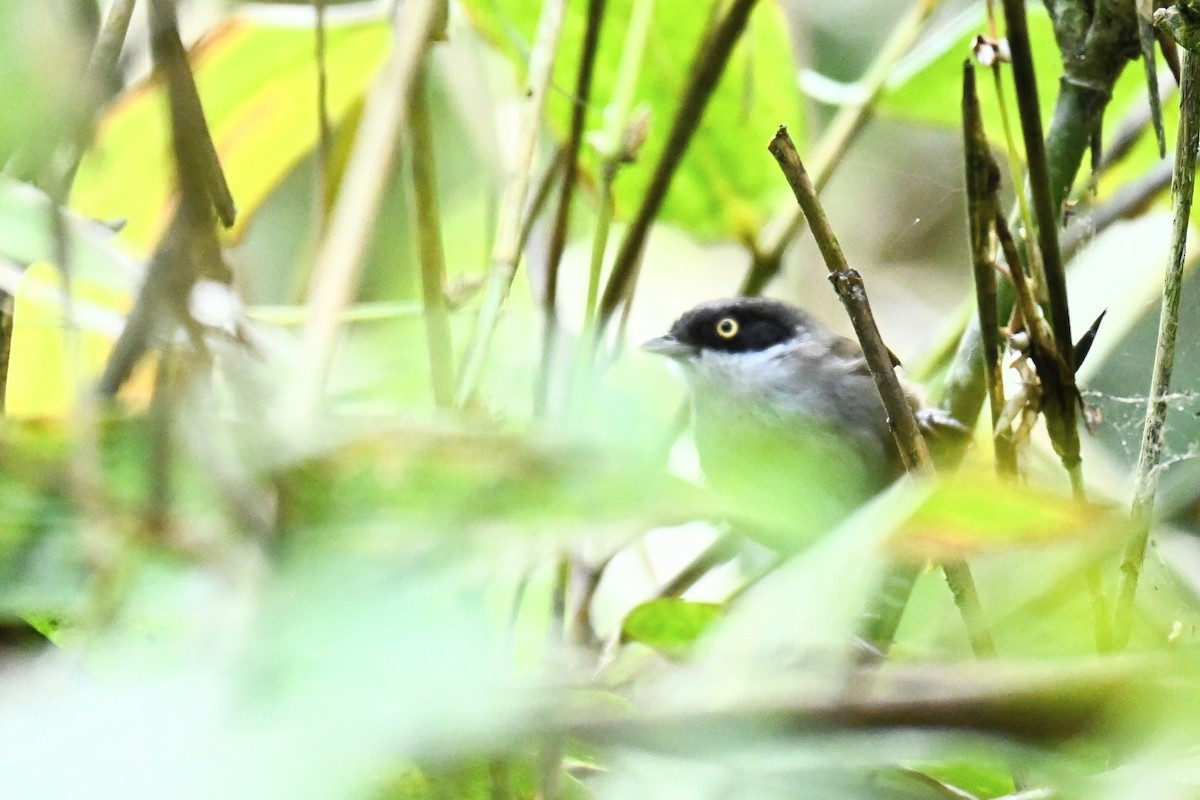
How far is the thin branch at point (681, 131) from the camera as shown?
1.72 m

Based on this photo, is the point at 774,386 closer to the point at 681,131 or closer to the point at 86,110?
Result: the point at 681,131

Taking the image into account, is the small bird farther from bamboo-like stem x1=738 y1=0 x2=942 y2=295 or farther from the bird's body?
bamboo-like stem x1=738 y1=0 x2=942 y2=295

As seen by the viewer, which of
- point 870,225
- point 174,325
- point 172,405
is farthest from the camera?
point 870,225

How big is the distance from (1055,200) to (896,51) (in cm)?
68

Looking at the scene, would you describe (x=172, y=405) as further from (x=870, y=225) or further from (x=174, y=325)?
(x=870, y=225)

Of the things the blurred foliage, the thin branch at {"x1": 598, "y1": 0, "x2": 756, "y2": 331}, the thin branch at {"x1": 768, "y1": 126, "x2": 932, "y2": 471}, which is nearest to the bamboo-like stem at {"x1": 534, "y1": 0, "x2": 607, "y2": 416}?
the thin branch at {"x1": 598, "y1": 0, "x2": 756, "y2": 331}

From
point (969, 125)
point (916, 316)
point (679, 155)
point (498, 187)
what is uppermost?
point (969, 125)

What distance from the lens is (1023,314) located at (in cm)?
117

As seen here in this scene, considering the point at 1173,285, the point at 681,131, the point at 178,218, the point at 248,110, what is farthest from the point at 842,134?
the point at 178,218

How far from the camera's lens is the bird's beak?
2451 mm

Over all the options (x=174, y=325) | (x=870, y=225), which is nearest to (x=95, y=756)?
(x=174, y=325)

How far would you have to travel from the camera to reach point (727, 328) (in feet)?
7.84

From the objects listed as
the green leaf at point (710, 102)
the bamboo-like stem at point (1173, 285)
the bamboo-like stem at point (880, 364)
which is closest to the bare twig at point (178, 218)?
the bamboo-like stem at point (880, 364)

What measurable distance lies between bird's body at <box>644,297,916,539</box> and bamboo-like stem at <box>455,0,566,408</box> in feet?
2.59
